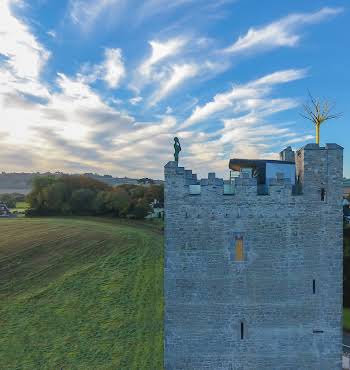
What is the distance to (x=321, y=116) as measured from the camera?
480 inches

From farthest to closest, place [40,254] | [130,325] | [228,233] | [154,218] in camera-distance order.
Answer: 1. [154,218]
2. [40,254]
3. [130,325]
4. [228,233]

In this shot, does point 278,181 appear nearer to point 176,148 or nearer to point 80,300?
point 176,148

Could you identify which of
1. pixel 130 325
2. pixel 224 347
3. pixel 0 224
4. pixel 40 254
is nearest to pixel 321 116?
pixel 224 347

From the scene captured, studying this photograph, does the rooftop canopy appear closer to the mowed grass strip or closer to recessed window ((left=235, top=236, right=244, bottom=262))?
recessed window ((left=235, top=236, right=244, bottom=262))

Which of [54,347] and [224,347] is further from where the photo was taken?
[54,347]

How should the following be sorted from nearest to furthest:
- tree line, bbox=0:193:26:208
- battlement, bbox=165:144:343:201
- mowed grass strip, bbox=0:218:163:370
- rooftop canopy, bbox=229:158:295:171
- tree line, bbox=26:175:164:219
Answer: battlement, bbox=165:144:343:201
rooftop canopy, bbox=229:158:295:171
mowed grass strip, bbox=0:218:163:370
tree line, bbox=26:175:164:219
tree line, bbox=0:193:26:208

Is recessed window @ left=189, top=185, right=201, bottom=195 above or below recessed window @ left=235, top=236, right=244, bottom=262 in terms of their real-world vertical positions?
above

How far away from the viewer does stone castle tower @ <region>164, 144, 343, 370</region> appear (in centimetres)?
1113

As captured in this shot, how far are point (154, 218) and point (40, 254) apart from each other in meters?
33.7

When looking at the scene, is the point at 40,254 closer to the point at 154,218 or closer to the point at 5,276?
the point at 5,276

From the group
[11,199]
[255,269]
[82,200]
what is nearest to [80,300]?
[255,269]

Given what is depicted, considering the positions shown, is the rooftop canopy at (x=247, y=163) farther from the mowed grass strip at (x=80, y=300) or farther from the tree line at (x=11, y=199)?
the tree line at (x=11, y=199)

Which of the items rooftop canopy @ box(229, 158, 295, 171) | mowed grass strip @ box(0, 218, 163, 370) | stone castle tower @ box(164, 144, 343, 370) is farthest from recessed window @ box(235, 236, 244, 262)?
mowed grass strip @ box(0, 218, 163, 370)

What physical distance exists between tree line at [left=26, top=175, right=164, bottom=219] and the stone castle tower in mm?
66943
